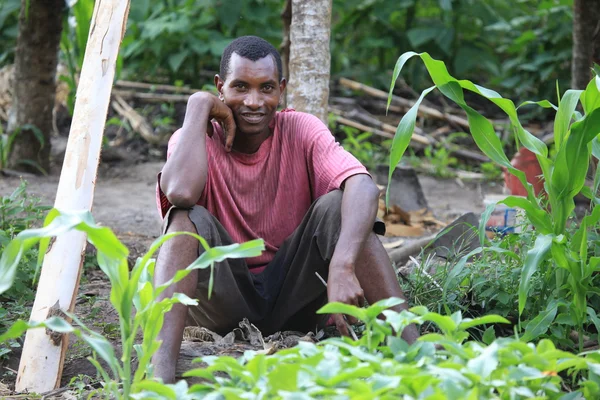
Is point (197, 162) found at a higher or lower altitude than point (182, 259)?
higher

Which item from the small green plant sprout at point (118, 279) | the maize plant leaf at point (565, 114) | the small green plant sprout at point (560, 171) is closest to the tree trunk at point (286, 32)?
the small green plant sprout at point (560, 171)

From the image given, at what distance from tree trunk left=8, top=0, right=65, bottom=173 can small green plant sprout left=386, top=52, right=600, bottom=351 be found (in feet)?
13.1

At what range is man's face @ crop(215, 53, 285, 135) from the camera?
3.07 meters

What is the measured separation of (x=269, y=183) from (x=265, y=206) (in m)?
0.09

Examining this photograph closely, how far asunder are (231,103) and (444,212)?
Result: 10.9ft

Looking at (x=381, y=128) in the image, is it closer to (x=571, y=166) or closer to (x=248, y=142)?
(x=248, y=142)

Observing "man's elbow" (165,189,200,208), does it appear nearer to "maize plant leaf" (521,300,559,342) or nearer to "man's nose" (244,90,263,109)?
"man's nose" (244,90,263,109)

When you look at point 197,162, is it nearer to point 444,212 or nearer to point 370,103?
point 444,212

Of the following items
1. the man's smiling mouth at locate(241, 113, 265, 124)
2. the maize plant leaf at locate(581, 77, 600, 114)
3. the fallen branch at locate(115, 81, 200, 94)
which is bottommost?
the man's smiling mouth at locate(241, 113, 265, 124)

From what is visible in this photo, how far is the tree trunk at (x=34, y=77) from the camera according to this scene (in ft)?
19.9

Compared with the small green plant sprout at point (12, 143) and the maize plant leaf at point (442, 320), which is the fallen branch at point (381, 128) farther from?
the maize plant leaf at point (442, 320)

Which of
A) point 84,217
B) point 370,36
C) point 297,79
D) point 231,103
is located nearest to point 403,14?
point 370,36

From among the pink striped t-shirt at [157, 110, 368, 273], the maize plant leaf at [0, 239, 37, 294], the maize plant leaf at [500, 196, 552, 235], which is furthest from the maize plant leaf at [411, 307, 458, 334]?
the pink striped t-shirt at [157, 110, 368, 273]

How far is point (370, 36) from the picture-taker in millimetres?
8766
